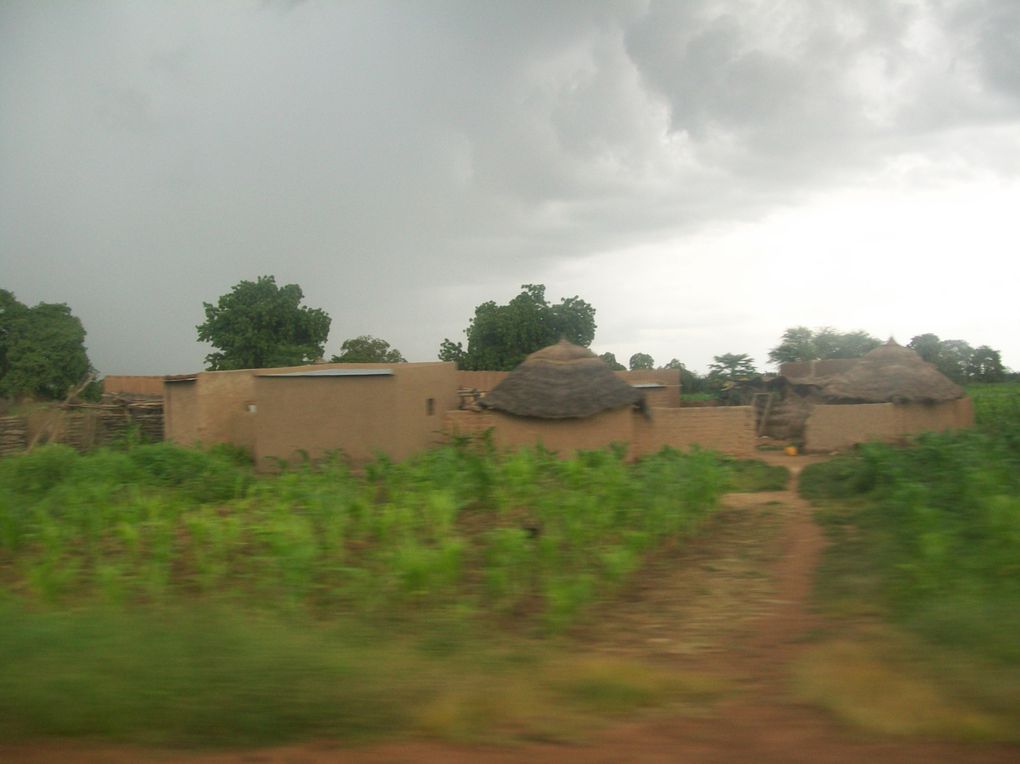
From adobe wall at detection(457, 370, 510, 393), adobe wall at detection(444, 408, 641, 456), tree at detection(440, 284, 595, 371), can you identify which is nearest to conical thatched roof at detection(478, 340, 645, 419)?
adobe wall at detection(444, 408, 641, 456)

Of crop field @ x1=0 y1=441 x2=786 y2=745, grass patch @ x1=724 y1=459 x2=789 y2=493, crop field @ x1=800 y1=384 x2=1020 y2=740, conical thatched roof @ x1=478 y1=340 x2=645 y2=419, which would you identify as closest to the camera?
crop field @ x1=0 y1=441 x2=786 y2=745

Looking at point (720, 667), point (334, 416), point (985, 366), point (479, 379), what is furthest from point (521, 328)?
point (720, 667)

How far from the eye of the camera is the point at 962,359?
47.0 m

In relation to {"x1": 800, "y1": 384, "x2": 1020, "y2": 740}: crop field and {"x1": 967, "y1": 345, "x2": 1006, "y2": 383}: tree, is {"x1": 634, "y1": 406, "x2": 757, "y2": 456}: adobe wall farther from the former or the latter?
{"x1": 967, "y1": 345, "x2": 1006, "y2": 383}: tree

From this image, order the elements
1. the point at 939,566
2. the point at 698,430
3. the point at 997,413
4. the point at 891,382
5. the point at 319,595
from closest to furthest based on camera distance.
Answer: the point at 939,566
the point at 319,595
the point at 698,430
the point at 997,413
the point at 891,382

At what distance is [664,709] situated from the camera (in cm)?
463

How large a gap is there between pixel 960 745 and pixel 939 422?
20214 mm

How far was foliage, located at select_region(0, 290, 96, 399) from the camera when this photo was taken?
3422 centimetres

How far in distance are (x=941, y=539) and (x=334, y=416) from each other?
1263cm

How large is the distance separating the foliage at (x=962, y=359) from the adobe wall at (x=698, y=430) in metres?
28.3

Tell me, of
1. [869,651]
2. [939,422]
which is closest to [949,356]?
[939,422]

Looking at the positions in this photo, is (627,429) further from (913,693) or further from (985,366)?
(985,366)

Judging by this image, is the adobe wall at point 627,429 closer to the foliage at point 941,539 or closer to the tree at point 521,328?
the foliage at point 941,539

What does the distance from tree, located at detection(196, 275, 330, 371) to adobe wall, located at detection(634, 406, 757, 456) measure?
17793mm
